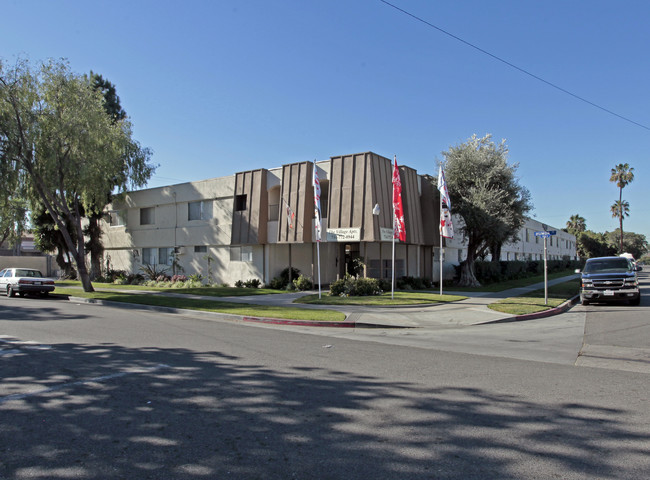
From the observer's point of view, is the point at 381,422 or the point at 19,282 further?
the point at 19,282

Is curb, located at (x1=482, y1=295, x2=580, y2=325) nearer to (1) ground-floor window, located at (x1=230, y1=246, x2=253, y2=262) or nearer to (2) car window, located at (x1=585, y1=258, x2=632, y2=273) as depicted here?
(2) car window, located at (x1=585, y1=258, x2=632, y2=273)

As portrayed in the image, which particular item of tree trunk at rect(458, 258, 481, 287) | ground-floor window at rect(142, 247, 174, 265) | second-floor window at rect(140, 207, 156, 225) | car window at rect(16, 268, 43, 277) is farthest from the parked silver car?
tree trunk at rect(458, 258, 481, 287)

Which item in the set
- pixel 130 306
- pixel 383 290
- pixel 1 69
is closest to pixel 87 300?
pixel 130 306

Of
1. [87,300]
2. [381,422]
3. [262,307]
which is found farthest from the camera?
[87,300]

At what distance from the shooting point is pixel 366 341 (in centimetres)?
1029

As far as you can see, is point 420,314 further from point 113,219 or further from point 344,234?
point 113,219

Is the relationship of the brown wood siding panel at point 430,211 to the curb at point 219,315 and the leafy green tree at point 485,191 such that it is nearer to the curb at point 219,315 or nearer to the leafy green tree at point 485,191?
the leafy green tree at point 485,191

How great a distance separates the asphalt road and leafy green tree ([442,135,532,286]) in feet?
54.1

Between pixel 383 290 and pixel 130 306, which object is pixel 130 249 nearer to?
pixel 130 306

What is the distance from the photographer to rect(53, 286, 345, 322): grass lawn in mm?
14031

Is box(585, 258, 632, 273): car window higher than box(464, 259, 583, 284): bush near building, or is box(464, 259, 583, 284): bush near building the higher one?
box(585, 258, 632, 273): car window

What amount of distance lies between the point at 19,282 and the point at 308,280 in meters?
14.1

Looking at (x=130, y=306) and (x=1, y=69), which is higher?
(x=1, y=69)

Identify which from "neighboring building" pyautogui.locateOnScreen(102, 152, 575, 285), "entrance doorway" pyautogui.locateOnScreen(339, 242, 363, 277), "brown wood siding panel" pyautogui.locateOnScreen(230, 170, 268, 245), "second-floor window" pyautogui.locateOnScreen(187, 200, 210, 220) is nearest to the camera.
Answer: "neighboring building" pyautogui.locateOnScreen(102, 152, 575, 285)
